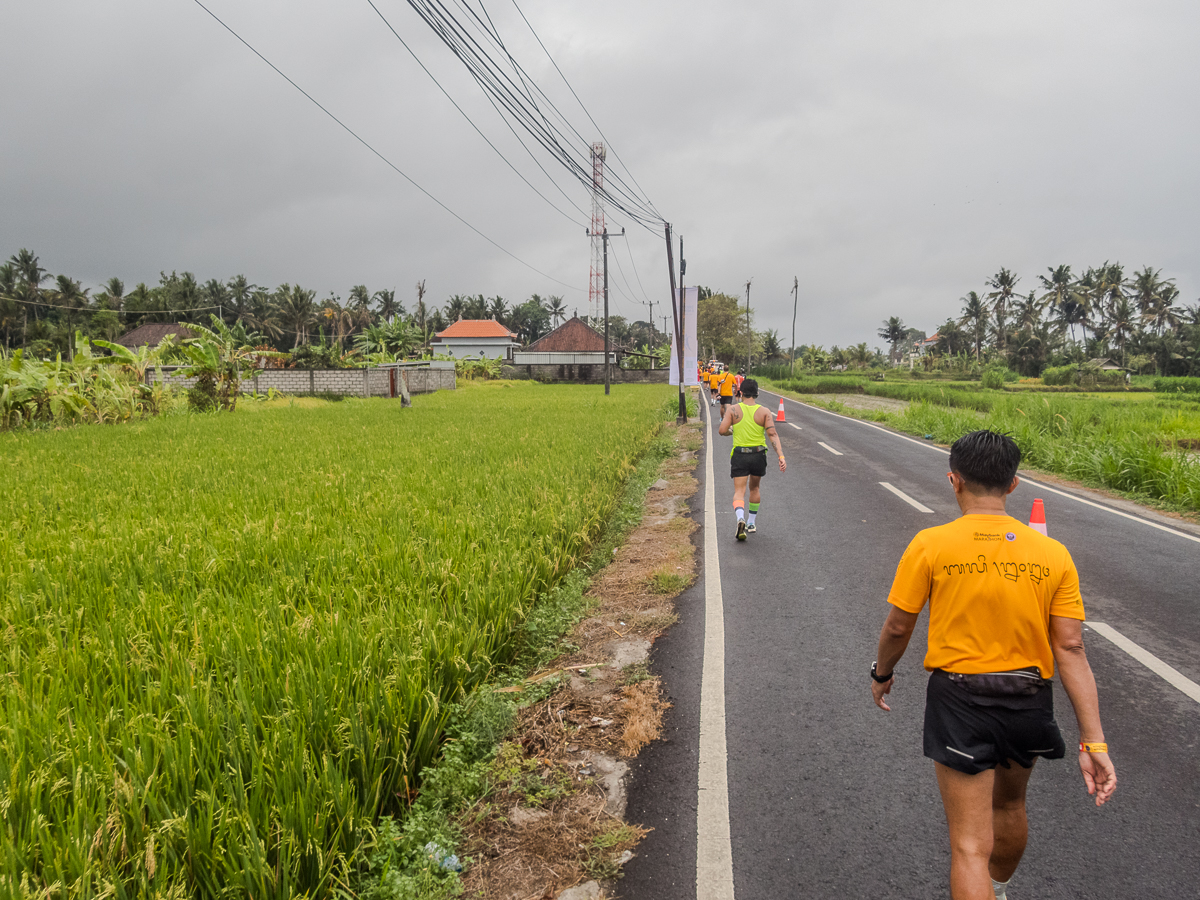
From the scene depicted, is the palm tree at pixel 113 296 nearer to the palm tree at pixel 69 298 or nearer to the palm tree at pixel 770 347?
the palm tree at pixel 69 298

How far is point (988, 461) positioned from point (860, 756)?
2.04m

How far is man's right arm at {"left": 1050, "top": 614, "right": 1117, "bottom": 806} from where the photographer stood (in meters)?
1.98

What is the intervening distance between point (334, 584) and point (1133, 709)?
5.18m

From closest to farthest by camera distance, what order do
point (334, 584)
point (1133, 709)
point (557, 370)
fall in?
point (1133, 709) < point (334, 584) < point (557, 370)

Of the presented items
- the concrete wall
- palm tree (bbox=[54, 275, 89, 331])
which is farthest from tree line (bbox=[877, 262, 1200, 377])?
palm tree (bbox=[54, 275, 89, 331])

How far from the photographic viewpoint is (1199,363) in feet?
181

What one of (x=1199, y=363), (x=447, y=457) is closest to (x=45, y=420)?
(x=447, y=457)

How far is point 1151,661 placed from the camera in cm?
448

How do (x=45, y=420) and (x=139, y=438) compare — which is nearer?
(x=139, y=438)

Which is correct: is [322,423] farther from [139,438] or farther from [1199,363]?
[1199,363]

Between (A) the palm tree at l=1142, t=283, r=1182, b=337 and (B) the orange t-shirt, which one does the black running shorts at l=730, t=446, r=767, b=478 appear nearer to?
(B) the orange t-shirt

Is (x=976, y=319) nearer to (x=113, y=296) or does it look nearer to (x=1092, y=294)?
(x=1092, y=294)

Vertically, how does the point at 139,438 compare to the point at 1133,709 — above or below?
above

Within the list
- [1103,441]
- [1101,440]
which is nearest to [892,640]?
[1103,441]
